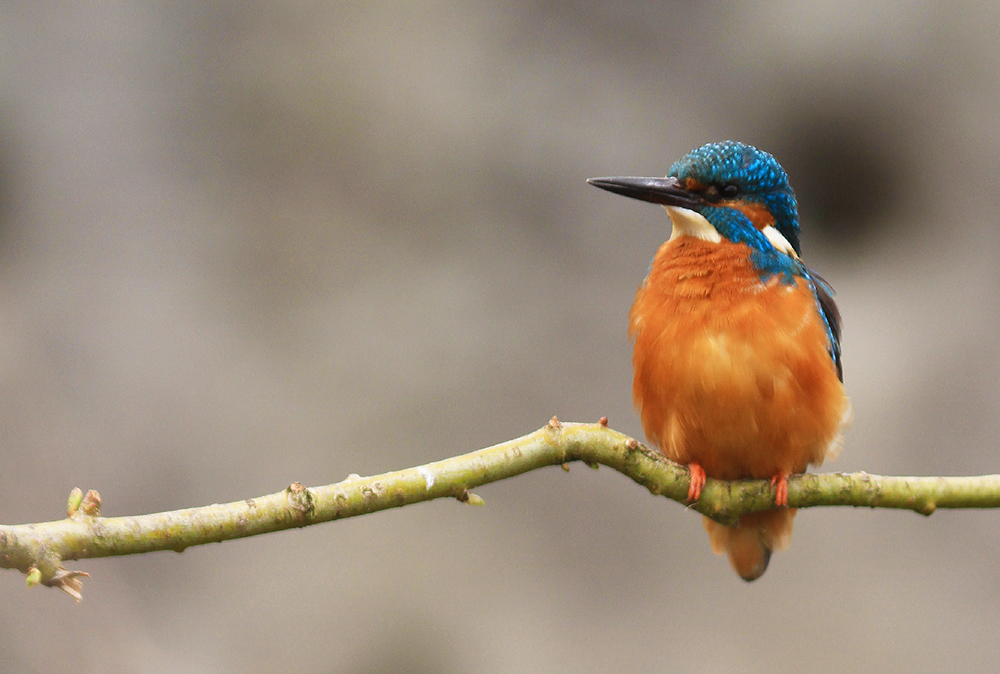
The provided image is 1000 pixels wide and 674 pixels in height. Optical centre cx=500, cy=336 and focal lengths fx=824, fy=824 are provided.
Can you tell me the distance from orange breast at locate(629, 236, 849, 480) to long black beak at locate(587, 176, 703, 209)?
8 centimetres

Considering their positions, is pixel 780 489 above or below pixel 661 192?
below

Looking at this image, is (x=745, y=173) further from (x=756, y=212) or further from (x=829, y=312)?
(x=829, y=312)

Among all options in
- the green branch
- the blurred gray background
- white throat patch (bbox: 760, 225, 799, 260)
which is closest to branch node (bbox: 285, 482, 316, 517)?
the green branch

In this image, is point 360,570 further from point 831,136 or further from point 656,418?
point 831,136

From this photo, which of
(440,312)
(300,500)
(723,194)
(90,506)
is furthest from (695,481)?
(440,312)

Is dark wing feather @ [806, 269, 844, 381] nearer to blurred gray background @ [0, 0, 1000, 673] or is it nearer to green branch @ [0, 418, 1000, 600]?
green branch @ [0, 418, 1000, 600]

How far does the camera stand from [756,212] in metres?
1.63

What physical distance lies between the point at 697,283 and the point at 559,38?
2178 mm

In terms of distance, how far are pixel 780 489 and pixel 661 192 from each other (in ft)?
1.97

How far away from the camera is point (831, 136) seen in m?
3.63

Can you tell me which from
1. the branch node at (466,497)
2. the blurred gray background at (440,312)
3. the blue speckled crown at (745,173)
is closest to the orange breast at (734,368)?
the blue speckled crown at (745,173)

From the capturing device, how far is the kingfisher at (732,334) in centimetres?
149

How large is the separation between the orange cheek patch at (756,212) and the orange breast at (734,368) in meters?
0.09

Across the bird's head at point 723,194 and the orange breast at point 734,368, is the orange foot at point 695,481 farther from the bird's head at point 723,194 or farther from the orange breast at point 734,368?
the bird's head at point 723,194
